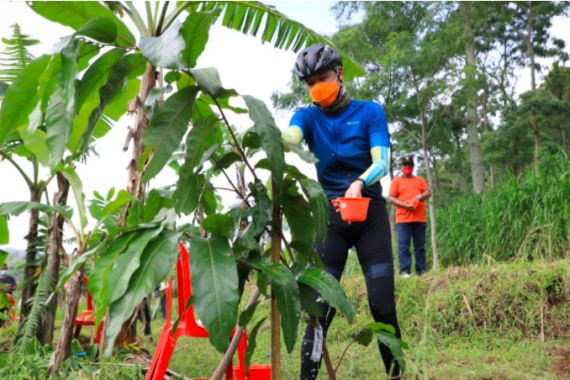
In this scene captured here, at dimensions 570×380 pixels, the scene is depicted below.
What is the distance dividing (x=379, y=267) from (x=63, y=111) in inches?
66.5

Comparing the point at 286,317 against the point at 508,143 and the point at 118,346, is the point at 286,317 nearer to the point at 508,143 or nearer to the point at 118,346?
the point at 118,346

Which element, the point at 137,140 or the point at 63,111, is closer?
the point at 63,111

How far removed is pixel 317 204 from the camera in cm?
144

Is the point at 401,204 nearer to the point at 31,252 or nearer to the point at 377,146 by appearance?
the point at 31,252

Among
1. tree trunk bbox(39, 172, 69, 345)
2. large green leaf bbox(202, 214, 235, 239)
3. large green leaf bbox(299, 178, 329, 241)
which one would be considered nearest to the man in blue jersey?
large green leaf bbox(299, 178, 329, 241)

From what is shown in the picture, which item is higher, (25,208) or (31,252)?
(25,208)

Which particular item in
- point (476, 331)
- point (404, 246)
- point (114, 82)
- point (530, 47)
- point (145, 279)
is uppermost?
point (530, 47)

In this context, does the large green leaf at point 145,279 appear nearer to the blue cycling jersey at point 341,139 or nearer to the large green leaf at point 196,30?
the large green leaf at point 196,30

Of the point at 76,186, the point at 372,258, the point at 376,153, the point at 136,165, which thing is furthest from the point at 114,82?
the point at 76,186

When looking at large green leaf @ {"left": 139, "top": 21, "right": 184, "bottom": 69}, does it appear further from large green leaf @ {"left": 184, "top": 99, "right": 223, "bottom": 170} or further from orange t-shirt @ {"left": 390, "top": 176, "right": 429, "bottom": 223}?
orange t-shirt @ {"left": 390, "top": 176, "right": 429, "bottom": 223}

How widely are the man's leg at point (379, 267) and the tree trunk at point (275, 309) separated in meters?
1.02

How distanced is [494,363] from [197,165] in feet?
10.7

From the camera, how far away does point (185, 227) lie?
58.2 inches

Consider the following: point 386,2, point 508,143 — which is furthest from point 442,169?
point 386,2
